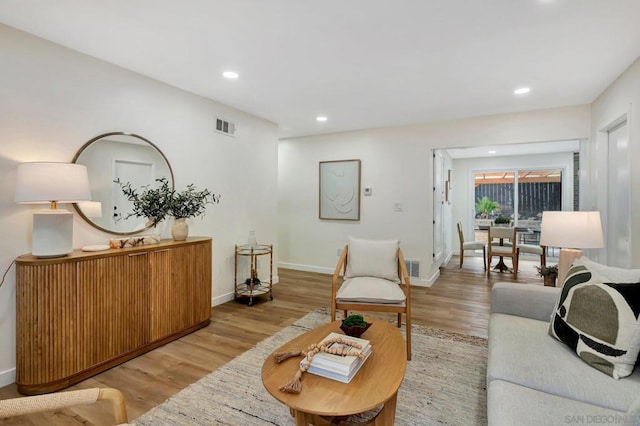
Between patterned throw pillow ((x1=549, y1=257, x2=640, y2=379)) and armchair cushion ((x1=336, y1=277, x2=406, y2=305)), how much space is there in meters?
1.07

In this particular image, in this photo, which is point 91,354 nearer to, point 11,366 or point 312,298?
point 11,366

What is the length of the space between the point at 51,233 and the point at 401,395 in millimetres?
2514

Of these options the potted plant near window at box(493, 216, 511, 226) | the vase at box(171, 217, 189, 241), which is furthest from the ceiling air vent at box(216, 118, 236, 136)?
the potted plant near window at box(493, 216, 511, 226)

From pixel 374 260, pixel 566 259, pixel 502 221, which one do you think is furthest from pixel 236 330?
pixel 502 221

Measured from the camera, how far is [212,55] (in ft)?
8.34

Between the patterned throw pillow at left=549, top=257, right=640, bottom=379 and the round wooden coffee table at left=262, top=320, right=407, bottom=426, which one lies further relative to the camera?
the patterned throw pillow at left=549, top=257, right=640, bottom=379

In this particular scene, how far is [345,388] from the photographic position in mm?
1325

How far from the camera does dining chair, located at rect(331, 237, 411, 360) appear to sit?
8.32 ft

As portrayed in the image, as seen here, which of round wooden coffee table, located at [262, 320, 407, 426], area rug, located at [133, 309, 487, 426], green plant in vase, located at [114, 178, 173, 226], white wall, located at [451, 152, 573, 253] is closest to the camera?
round wooden coffee table, located at [262, 320, 407, 426]

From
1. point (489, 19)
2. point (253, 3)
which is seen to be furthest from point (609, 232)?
point (253, 3)

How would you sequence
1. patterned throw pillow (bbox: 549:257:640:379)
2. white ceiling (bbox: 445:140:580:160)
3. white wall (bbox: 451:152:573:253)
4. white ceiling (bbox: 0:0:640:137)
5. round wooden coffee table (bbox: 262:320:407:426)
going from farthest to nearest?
white wall (bbox: 451:152:573:253)
white ceiling (bbox: 445:140:580:160)
white ceiling (bbox: 0:0:640:137)
patterned throw pillow (bbox: 549:257:640:379)
round wooden coffee table (bbox: 262:320:407:426)

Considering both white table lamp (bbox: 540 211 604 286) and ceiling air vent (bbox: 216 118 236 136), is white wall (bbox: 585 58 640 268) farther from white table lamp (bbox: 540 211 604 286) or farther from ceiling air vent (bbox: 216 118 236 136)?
ceiling air vent (bbox: 216 118 236 136)

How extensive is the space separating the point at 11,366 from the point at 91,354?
507 mm

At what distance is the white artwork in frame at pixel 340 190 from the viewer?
16.9ft
